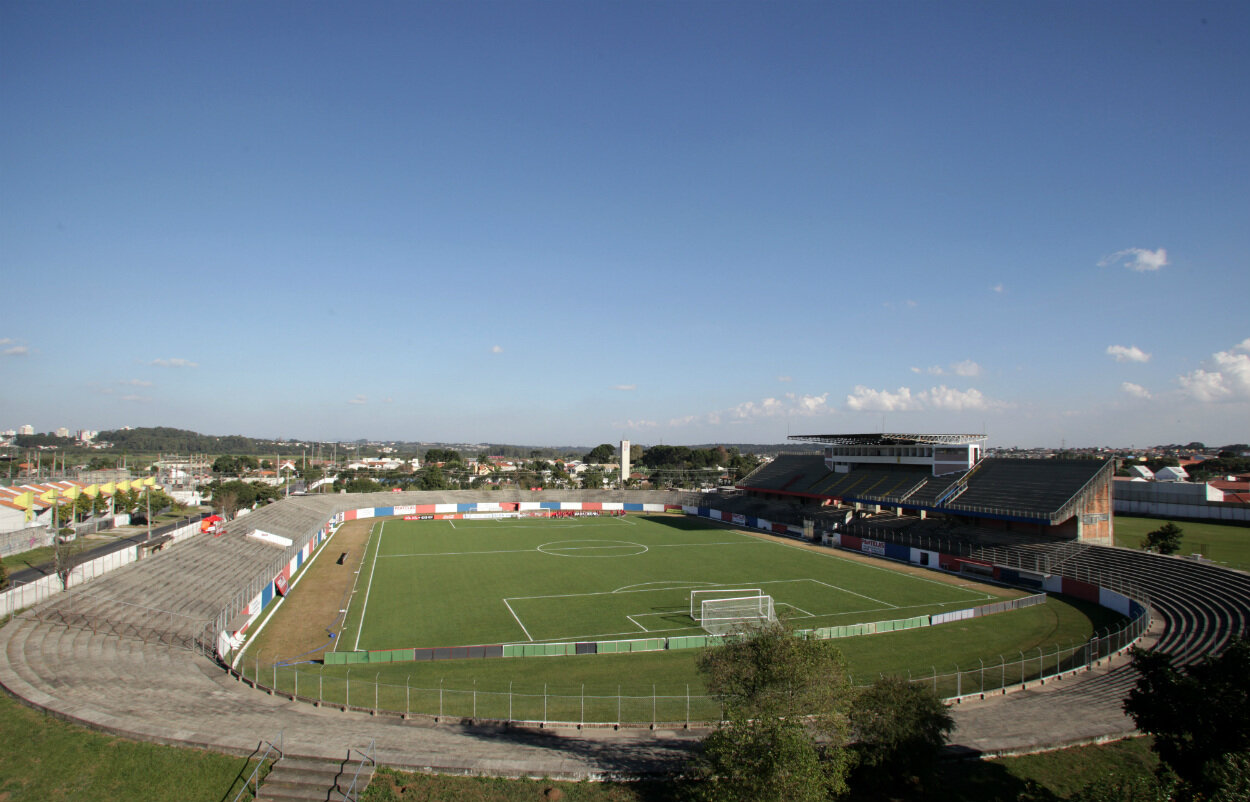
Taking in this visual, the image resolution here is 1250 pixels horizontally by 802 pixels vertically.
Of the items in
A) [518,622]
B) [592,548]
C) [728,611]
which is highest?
[728,611]

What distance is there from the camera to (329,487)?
388 ft

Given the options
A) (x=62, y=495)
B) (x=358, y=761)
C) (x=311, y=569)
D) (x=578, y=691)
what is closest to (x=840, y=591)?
(x=578, y=691)

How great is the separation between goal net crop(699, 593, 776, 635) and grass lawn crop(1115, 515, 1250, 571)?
34314 millimetres

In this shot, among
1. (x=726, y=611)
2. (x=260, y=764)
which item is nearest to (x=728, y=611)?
(x=726, y=611)

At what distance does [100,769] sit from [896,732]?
19450mm

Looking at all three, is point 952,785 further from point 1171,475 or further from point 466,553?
point 1171,475

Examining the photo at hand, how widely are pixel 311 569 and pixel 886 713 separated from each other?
44.1m

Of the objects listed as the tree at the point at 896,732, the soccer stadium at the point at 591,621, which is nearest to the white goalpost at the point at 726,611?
the soccer stadium at the point at 591,621

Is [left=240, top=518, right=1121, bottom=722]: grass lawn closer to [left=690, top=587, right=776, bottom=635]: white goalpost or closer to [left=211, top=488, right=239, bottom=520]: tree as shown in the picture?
[left=690, top=587, right=776, bottom=635]: white goalpost

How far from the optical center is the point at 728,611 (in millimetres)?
36688

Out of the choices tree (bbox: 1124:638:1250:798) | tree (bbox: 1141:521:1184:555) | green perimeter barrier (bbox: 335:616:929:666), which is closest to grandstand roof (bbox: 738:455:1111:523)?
tree (bbox: 1141:521:1184:555)

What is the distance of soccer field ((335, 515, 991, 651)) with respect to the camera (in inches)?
1341

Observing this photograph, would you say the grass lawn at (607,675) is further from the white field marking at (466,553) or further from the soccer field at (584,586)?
the white field marking at (466,553)

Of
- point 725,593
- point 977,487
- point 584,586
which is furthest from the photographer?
A: point 977,487
